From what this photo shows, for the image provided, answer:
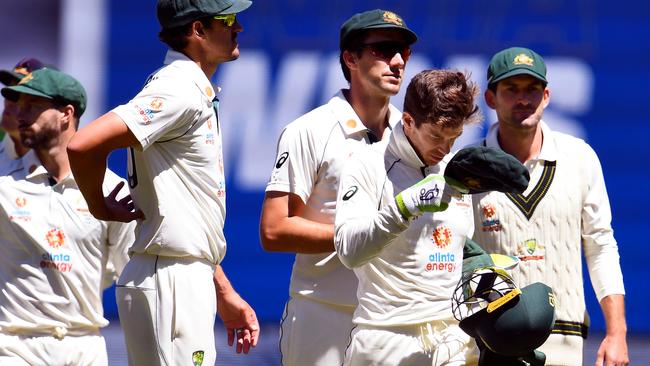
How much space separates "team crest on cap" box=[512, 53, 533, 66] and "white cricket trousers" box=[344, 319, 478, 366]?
1160mm

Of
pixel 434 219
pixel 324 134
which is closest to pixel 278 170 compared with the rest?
pixel 324 134

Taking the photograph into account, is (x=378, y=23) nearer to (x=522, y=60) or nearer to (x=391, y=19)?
(x=391, y=19)

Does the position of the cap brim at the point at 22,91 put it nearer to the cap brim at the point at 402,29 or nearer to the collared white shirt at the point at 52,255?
the collared white shirt at the point at 52,255

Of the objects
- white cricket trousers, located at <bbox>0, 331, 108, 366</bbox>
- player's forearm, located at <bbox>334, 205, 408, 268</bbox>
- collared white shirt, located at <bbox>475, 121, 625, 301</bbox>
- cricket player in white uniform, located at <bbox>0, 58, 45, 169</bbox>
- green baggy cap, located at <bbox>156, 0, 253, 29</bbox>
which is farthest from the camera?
cricket player in white uniform, located at <bbox>0, 58, 45, 169</bbox>

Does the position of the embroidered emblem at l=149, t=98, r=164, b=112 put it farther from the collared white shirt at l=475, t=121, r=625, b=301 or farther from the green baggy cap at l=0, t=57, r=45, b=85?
the green baggy cap at l=0, t=57, r=45, b=85

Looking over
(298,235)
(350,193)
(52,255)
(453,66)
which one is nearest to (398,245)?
(350,193)

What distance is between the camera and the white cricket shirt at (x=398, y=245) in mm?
3320

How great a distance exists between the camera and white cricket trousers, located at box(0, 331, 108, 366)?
4562 millimetres

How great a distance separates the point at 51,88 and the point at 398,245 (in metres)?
1.85

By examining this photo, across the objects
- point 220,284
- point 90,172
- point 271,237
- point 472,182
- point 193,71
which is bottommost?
point 220,284

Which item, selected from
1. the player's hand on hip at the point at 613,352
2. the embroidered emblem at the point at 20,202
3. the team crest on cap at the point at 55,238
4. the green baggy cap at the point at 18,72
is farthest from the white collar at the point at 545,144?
the green baggy cap at the point at 18,72

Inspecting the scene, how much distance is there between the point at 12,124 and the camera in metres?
5.36

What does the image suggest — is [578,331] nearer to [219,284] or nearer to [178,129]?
[219,284]

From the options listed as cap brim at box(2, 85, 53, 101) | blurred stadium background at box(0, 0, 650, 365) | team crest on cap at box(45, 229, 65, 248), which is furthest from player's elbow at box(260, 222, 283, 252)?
blurred stadium background at box(0, 0, 650, 365)
